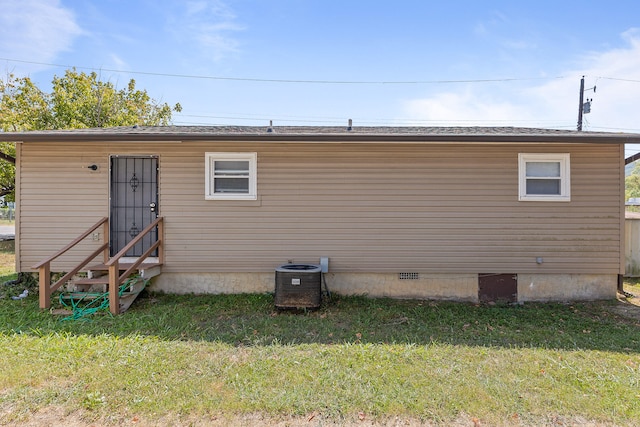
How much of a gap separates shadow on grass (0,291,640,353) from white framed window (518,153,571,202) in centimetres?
182

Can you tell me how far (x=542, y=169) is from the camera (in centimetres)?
600

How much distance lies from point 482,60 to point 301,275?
9.16 m

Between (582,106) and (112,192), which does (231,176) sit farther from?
(582,106)

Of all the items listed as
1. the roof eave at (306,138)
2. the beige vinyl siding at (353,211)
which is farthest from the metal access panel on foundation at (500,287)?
the roof eave at (306,138)

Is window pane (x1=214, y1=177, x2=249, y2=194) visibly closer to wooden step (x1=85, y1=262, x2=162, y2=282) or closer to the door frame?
the door frame

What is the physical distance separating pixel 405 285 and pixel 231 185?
348 centimetres

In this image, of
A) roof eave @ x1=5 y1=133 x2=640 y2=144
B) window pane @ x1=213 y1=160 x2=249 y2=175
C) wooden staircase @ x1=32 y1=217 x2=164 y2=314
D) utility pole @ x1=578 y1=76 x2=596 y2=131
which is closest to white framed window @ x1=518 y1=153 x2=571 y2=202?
roof eave @ x1=5 y1=133 x2=640 y2=144

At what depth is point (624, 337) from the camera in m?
4.27

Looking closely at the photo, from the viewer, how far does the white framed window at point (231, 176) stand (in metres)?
5.95

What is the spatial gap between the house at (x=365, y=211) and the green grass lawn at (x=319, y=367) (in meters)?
0.89

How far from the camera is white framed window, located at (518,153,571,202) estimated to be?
589 centimetres

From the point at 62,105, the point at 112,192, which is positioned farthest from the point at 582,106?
the point at 62,105

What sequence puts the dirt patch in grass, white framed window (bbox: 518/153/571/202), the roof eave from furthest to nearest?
white framed window (bbox: 518/153/571/202), the roof eave, the dirt patch in grass

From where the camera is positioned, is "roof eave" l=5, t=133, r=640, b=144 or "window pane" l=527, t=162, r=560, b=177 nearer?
"roof eave" l=5, t=133, r=640, b=144
